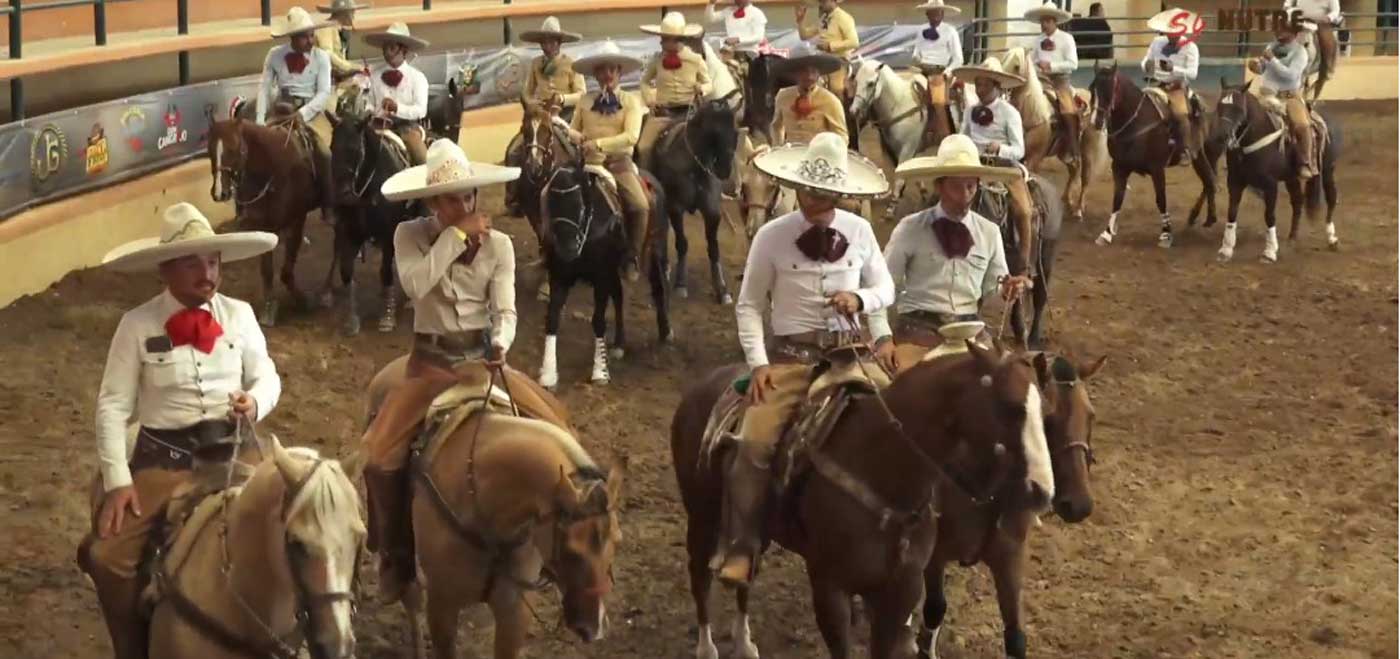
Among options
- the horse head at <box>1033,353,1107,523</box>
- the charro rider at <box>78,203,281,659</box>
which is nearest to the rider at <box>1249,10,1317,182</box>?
the horse head at <box>1033,353,1107,523</box>

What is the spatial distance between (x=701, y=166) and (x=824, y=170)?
25.6 ft

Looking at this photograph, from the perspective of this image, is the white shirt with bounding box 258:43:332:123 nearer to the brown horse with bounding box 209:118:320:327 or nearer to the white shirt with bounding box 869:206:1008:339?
the brown horse with bounding box 209:118:320:327

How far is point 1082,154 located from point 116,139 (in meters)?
10.1

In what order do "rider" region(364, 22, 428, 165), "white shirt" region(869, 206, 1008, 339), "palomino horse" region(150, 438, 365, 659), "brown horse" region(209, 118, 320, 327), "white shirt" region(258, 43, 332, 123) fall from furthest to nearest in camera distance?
"white shirt" region(258, 43, 332, 123)
"rider" region(364, 22, 428, 165)
"brown horse" region(209, 118, 320, 327)
"white shirt" region(869, 206, 1008, 339)
"palomino horse" region(150, 438, 365, 659)

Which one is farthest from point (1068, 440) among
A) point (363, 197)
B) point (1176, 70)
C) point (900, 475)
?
point (1176, 70)

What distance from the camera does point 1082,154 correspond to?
19750 mm

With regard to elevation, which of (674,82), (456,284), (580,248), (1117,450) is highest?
(674,82)

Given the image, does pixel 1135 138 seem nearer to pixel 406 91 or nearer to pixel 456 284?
pixel 406 91

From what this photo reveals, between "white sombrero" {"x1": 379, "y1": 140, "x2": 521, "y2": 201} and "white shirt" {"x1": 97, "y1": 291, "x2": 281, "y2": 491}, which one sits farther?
"white sombrero" {"x1": 379, "y1": 140, "x2": 521, "y2": 201}

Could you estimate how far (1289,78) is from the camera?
18.0 metres

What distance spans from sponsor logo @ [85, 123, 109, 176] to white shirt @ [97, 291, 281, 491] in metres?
10.2

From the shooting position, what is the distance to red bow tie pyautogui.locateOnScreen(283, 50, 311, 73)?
16000mm

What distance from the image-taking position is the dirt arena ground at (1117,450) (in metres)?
8.86

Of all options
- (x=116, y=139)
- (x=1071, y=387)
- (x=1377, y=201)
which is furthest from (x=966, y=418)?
(x=1377, y=201)
